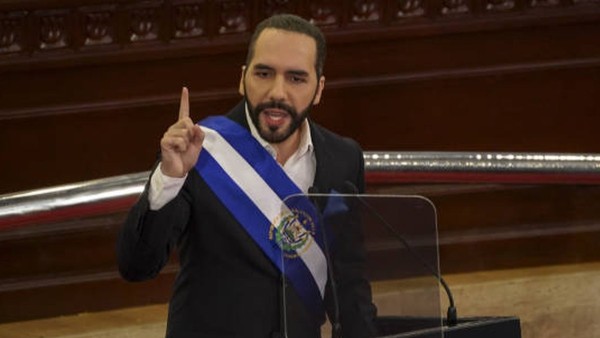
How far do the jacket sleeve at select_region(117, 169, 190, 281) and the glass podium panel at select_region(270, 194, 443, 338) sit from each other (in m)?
A: 0.23

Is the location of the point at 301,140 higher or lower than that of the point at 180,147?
lower

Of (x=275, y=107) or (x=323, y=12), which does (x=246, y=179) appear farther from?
(x=323, y=12)

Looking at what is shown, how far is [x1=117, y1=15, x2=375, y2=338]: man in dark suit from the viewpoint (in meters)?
2.51

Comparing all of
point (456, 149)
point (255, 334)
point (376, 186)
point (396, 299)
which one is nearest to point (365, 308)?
point (396, 299)

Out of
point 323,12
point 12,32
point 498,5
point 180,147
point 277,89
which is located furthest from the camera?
point 498,5

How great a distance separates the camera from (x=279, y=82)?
8.52 ft

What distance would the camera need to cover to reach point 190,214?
2641mm

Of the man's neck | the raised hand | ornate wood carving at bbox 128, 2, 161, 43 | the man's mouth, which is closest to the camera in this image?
the raised hand

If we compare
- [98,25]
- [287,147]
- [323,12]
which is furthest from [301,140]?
[323,12]

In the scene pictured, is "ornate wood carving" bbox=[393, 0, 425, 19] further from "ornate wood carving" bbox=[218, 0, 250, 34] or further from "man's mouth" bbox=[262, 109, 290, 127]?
"man's mouth" bbox=[262, 109, 290, 127]

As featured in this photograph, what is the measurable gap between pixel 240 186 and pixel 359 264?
455 millimetres

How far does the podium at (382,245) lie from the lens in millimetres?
2283

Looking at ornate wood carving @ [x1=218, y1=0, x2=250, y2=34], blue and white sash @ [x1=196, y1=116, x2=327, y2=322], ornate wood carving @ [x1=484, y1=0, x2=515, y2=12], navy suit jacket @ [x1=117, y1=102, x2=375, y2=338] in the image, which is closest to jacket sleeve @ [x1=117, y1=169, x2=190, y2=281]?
navy suit jacket @ [x1=117, y1=102, x2=375, y2=338]

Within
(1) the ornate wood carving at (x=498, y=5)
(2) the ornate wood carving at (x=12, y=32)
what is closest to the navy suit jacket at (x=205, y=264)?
(2) the ornate wood carving at (x=12, y=32)
